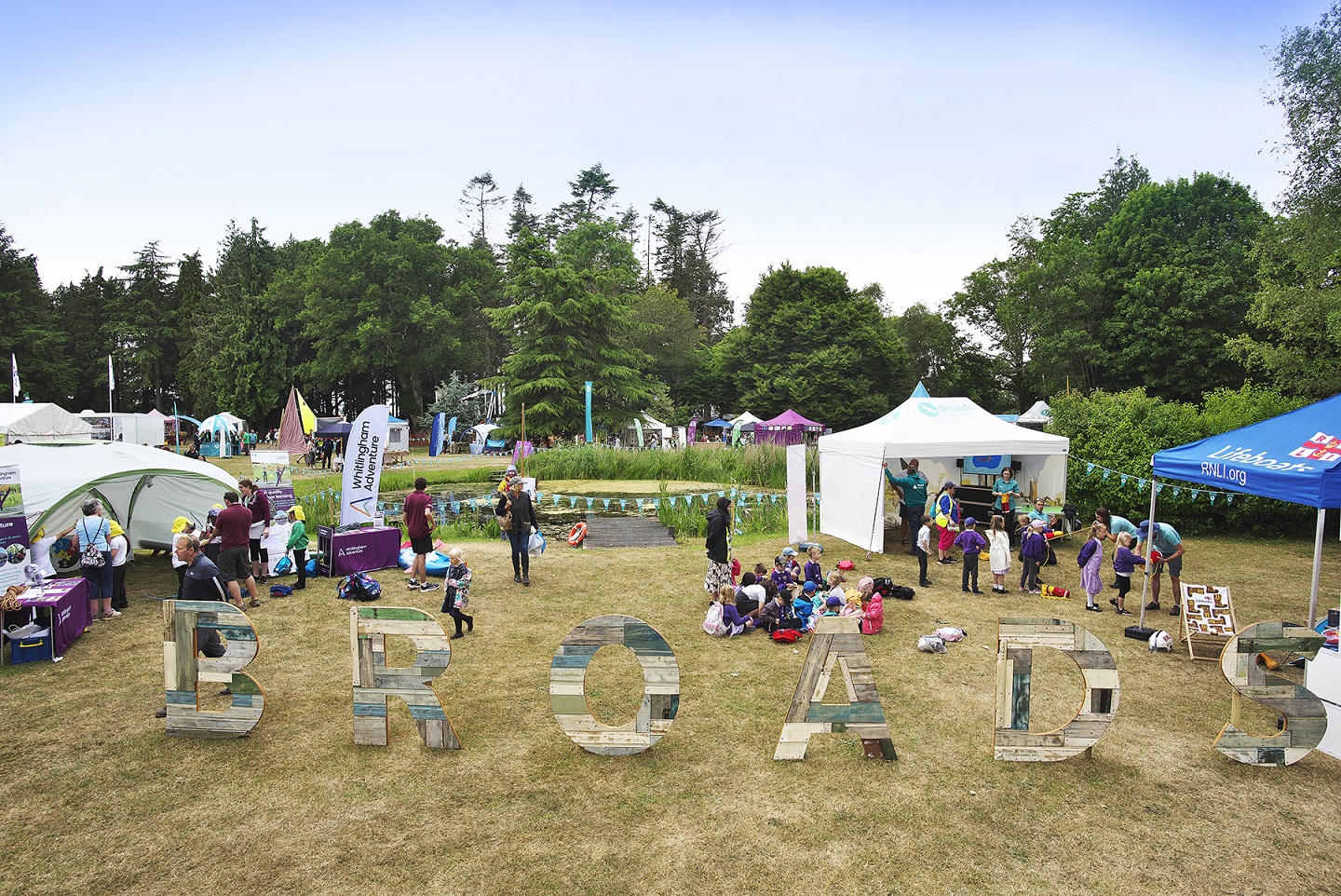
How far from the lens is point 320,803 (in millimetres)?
4965

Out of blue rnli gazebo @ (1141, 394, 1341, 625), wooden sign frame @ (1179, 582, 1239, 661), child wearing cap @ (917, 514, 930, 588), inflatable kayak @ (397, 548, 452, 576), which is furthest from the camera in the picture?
inflatable kayak @ (397, 548, 452, 576)

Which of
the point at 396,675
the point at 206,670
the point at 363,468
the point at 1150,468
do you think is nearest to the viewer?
the point at 396,675

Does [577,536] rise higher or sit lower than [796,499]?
lower

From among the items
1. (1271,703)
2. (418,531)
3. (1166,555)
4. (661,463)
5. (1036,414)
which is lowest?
(1271,703)

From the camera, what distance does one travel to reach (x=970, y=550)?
10250 mm

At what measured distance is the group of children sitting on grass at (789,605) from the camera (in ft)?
28.4

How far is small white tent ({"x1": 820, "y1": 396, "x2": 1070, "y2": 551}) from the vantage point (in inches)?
494

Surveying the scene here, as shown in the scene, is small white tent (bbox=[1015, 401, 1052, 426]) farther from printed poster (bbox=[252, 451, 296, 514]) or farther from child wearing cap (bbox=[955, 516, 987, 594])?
printed poster (bbox=[252, 451, 296, 514])

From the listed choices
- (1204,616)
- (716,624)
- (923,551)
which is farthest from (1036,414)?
(716,624)

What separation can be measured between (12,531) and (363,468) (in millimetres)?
4556

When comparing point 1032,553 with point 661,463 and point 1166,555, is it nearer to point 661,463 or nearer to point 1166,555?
point 1166,555

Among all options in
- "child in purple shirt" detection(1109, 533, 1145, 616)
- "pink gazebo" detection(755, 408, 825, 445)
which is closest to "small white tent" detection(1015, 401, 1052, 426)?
"pink gazebo" detection(755, 408, 825, 445)

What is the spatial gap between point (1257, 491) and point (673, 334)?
40.8m

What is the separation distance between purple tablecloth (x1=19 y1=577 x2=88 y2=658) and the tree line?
85.2ft
